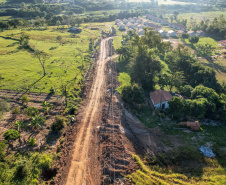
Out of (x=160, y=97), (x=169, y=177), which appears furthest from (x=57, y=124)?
(x=160, y=97)

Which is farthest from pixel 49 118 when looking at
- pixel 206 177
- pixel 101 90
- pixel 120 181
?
pixel 206 177

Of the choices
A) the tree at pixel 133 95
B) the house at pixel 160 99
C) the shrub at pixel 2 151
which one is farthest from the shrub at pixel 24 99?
the house at pixel 160 99

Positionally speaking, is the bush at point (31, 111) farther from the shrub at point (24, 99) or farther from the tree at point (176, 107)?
the tree at point (176, 107)

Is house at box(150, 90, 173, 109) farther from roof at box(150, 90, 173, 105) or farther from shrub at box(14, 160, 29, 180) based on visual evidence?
shrub at box(14, 160, 29, 180)

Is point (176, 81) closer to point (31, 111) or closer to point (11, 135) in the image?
point (31, 111)

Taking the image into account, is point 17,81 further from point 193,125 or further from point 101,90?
point 193,125
